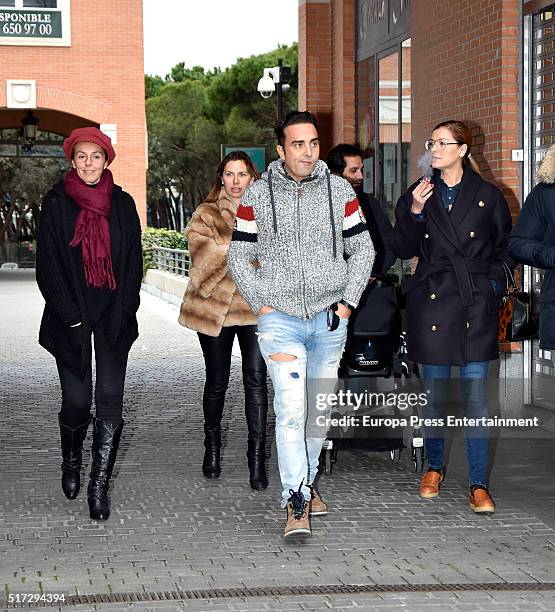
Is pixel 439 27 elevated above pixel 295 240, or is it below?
above

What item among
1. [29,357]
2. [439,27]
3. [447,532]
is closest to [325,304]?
[447,532]

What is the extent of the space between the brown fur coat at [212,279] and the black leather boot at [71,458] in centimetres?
95

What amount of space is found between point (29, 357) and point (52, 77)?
2171cm

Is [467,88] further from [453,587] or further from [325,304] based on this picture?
[453,587]

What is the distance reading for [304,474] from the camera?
20.7ft

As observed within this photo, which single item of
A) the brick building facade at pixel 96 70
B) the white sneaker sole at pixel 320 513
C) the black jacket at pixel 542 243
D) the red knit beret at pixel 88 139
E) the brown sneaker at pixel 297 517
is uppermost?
the brick building facade at pixel 96 70

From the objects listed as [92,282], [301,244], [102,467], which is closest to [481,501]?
[301,244]

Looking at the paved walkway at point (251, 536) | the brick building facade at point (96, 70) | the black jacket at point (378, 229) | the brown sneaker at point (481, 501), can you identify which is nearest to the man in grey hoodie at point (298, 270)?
the paved walkway at point (251, 536)

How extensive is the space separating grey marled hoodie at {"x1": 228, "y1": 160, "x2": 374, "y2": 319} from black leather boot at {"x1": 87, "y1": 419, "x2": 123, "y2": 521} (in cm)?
114

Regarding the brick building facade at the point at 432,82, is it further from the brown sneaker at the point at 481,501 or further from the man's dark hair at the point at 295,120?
the man's dark hair at the point at 295,120

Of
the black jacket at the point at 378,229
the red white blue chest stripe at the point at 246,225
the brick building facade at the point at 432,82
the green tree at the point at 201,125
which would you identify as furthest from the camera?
the green tree at the point at 201,125

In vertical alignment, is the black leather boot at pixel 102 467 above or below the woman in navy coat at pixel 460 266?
below

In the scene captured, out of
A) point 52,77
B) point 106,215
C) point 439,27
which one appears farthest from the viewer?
point 52,77

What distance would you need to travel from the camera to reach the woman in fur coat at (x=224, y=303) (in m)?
7.44
